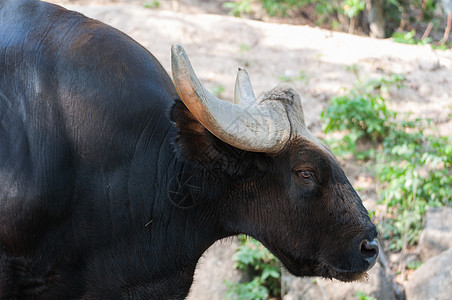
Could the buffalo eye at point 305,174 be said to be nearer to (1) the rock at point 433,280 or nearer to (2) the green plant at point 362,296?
(2) the green plant at point 362,296

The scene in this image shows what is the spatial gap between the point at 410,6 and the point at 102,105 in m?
12.0

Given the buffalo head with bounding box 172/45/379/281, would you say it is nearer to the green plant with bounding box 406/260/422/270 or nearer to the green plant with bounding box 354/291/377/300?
the green plant with bounding box 354/291/377/300

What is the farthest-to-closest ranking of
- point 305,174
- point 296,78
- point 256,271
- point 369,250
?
1. point 296,78
2. point 256,271
3. point 369,250
4. point 305,174

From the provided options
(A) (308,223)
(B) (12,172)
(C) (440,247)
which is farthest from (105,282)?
(C) (440,247)

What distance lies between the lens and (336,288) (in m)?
5.44

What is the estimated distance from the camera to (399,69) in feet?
30.9

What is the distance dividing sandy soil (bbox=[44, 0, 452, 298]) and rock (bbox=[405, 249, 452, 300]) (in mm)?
2789

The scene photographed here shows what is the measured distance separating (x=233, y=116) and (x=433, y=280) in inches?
133

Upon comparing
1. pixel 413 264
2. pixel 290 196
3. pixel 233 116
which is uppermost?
pixel 233 116

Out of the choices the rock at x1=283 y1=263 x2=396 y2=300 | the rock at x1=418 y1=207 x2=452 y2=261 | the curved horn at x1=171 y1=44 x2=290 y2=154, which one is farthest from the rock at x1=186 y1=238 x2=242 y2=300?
the curved horn at x1=171 y1=44 x2=290 y2=154

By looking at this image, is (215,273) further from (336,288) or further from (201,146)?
(201,146)

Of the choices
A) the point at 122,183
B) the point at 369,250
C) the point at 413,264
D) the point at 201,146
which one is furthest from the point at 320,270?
the point at 413,264

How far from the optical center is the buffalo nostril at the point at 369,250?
11.4 feet

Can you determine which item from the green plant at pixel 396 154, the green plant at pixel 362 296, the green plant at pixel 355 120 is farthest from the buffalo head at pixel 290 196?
the green plant at pixel 355 120
